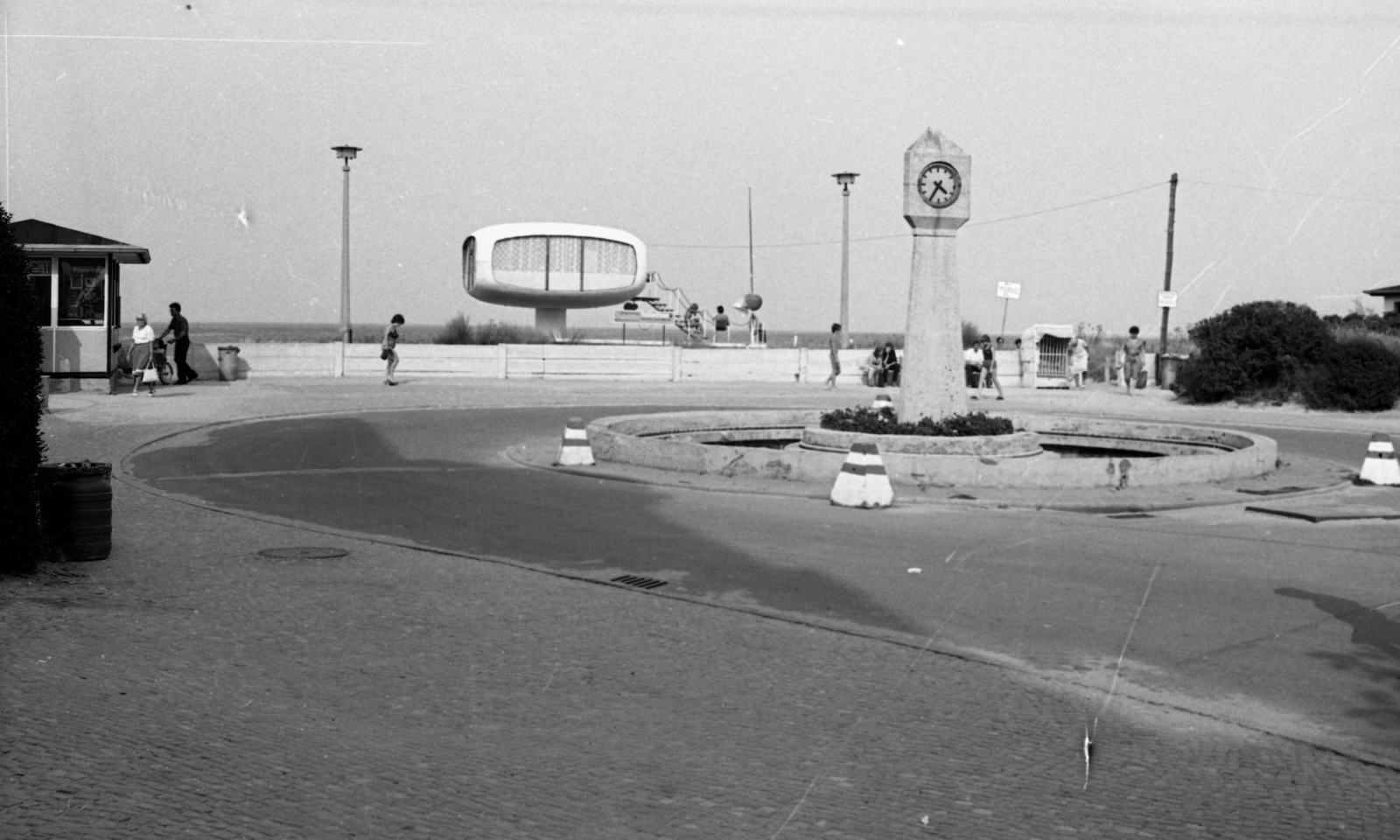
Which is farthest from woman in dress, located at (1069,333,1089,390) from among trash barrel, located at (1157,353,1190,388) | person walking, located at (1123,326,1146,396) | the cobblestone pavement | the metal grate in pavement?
the cobblestone pavement

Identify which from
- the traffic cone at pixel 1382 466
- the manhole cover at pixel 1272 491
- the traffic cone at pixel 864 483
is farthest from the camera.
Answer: the traffic cone at pixel 1382 466

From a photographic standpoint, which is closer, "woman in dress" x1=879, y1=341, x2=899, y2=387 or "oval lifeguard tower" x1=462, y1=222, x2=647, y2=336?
"woman in dress" x1=879, y1=341, x2=899, y2=387

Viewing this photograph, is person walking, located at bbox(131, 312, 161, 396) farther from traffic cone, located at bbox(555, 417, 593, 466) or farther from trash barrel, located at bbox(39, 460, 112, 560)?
trash barrel, located at bbox(39, 460, 112, 560)

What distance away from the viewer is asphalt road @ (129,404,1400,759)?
713cm

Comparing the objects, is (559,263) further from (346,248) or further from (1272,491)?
(1272,491)

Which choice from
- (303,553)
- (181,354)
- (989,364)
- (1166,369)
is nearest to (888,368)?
(989,364)

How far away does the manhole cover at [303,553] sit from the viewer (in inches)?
398

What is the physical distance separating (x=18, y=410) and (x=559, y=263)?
198 feet

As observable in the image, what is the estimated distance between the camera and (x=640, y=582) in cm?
956

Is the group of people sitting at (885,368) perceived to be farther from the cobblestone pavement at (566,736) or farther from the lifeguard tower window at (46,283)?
the cobblestone pavement at (566,736)

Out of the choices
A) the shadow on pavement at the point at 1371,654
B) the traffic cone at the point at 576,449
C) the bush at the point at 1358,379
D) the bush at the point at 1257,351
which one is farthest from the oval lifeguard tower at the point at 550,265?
the shadow on pavement at the point at 1371,654

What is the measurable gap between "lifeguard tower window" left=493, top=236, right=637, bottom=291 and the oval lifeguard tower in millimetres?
42

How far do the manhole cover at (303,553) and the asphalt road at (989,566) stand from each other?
903 mm

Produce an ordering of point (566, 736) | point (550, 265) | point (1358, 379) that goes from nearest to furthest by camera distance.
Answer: point (566, 736) → point (1358, 379) → point (550, 265)
